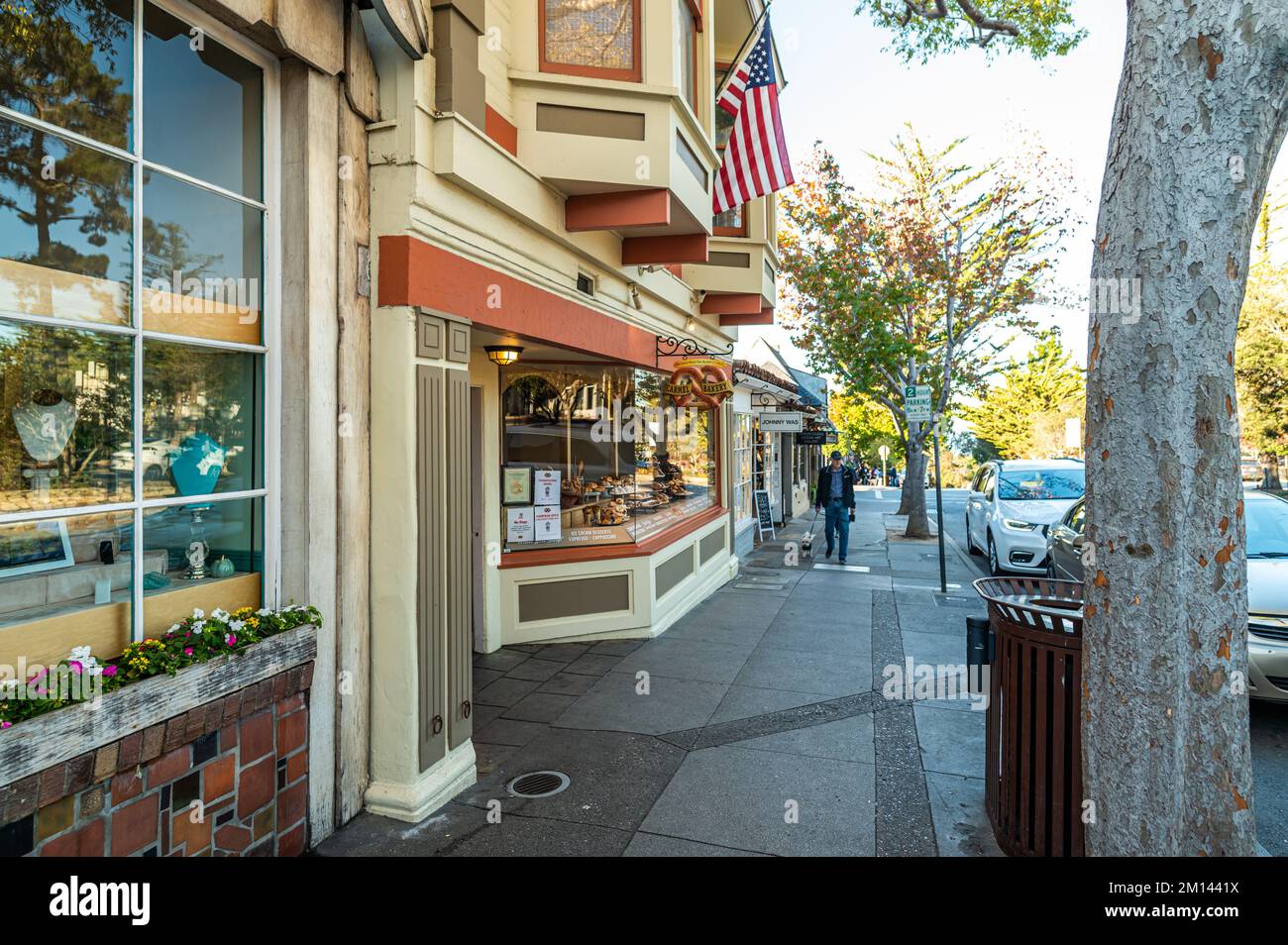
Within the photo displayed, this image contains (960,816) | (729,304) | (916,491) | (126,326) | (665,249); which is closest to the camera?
(126,326)

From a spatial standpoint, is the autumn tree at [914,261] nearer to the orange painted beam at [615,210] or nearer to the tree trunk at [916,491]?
the tree trunk at [916,491]

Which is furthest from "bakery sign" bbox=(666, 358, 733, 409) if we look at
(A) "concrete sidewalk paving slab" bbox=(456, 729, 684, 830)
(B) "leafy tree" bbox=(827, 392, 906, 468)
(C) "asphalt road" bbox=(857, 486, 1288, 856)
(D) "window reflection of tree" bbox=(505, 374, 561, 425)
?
(B) "leafy tree" bbox=(827, 392, 906, 468)

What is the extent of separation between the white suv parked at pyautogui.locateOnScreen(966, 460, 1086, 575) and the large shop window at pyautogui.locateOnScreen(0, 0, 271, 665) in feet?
36.7

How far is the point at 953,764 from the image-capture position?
4.79 m

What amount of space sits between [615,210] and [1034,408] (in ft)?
170

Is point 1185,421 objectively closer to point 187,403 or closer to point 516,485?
point 187,403

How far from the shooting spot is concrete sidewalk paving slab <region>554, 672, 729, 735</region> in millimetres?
5445

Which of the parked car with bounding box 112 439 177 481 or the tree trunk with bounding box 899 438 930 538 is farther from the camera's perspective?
the tree trunk with bounding box 899 438 930 538

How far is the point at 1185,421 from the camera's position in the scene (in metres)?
2.41

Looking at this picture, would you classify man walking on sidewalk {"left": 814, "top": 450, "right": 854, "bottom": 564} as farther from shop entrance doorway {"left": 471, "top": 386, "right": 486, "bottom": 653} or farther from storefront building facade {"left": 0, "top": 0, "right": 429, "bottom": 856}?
storefront building facade {"left": 0, "top": 0, "right": 429, "bottom": 856}

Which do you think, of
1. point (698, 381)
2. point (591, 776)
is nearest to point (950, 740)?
point (591, 776)

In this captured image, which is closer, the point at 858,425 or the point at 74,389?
the point at 74,389

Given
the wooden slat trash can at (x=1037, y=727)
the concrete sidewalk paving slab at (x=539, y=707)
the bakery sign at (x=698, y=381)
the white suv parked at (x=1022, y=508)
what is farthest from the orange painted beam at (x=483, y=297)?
the white suv parked at (x=1022, y=508)
